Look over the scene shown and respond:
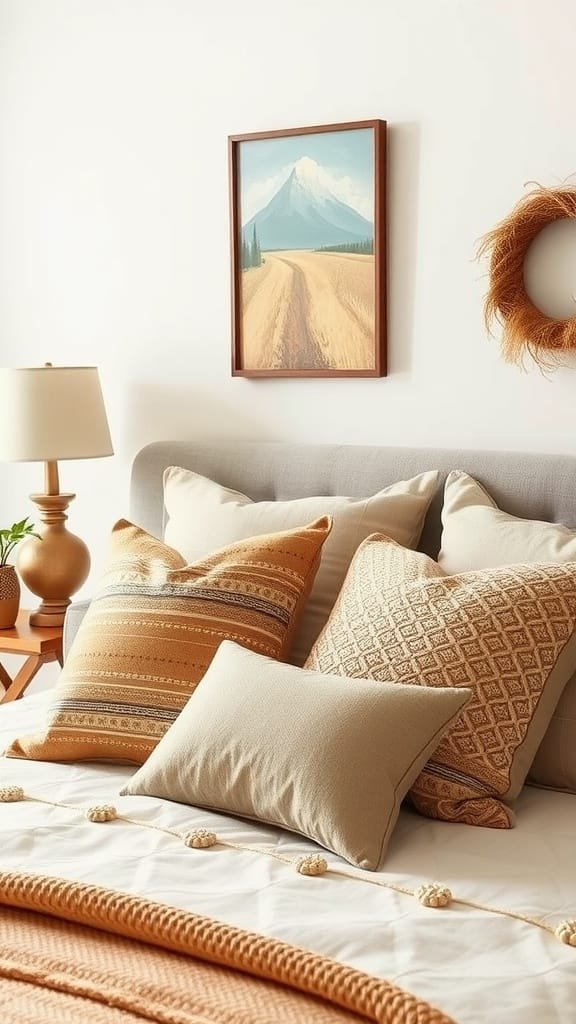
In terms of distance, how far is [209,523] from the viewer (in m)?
2.58

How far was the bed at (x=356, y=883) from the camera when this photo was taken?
53.9 inches

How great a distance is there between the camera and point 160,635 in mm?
2213

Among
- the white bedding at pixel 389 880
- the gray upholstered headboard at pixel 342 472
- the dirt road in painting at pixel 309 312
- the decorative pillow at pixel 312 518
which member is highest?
the dirt road in painting at pixel 309 312

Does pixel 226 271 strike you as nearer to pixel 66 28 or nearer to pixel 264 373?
pixel 264 373

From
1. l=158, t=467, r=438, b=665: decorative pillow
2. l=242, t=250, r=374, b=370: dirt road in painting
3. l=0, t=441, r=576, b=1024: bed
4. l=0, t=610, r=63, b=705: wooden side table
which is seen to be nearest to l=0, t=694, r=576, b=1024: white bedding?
l=0, t=441, r=576, b=1024: bed

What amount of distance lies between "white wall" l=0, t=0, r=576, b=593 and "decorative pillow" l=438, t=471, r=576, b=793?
319 mm

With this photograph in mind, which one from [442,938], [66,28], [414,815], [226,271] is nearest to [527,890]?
[442,938]

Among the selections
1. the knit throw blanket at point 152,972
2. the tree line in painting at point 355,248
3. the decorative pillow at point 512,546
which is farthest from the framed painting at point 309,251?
the knit throw blanket at point 152,972

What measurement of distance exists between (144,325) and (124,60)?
0.67m

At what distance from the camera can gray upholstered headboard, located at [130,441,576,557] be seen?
243cm

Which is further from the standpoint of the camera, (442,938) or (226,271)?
(226,271)

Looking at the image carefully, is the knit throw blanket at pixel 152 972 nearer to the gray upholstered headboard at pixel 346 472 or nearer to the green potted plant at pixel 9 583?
the gray upholstered headboard at pixel 346 472

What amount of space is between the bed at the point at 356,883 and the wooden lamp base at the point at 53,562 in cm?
75

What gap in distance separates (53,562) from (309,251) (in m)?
0.99
